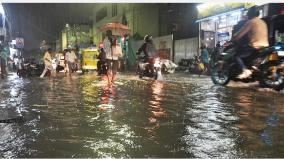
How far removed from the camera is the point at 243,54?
10406 millimetres

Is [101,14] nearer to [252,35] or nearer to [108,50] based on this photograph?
[108,50]

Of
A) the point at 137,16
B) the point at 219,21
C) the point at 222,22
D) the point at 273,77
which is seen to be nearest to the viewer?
the point at 273,77

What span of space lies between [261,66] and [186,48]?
63.1 ft

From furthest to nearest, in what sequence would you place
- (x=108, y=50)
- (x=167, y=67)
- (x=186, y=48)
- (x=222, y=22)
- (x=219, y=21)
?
(x=186, y=48) → (x=167, y=67) → (x=219, y=21) → (x=222, y=22) → (x=108, y=50)

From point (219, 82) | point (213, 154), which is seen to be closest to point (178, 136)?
point (213, 154)

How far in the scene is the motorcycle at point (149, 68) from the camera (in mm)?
16484

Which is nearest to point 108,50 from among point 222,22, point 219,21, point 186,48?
point 222,22

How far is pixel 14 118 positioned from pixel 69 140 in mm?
1558

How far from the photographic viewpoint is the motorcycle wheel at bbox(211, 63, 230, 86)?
11.3 meters

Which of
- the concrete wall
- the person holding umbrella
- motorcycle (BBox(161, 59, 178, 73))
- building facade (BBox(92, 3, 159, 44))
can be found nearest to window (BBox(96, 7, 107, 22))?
building facade (BBox(92, 3, 159, 44))

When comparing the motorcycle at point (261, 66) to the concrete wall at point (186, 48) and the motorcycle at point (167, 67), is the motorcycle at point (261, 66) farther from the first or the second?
the concrete wall at point (186, 48)

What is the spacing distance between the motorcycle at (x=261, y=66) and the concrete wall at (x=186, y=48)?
16116 mm

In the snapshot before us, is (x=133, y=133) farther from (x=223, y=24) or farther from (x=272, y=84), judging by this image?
(x=223, y=24)

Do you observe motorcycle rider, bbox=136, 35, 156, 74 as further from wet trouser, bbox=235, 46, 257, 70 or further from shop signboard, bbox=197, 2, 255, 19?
shop signboard, bbox=197, 2, 255, 19
